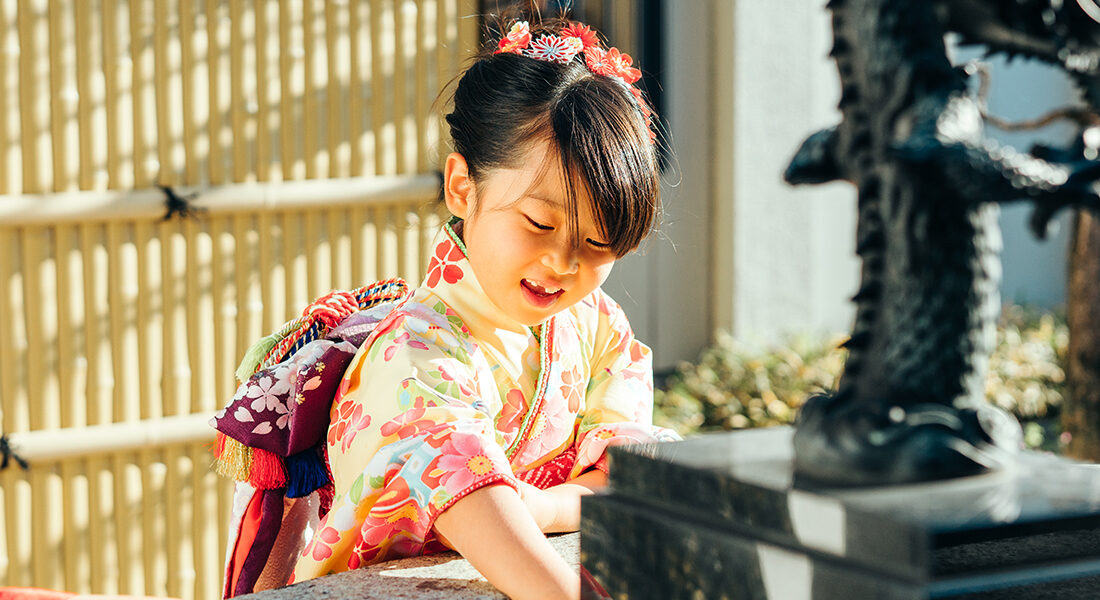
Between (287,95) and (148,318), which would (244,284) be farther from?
(287,95)

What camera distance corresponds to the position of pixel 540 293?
5.27ft

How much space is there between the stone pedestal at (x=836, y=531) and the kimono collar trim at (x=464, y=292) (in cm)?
61

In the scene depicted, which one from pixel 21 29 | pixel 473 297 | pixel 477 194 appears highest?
pixel 21 29

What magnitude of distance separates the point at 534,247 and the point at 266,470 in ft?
1.58

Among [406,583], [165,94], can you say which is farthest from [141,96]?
[406,583]

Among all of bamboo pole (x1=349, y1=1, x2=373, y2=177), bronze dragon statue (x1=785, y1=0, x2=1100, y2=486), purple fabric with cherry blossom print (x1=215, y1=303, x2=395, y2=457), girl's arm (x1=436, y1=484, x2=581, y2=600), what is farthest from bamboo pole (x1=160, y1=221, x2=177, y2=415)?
bronze dragon statue (x1=785, y1=0, x2=1100, y2=486)

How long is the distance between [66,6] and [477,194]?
78.5 inches

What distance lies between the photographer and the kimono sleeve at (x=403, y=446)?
141 centimetres

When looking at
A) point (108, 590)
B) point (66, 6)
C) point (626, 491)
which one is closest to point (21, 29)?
point (66, 6)

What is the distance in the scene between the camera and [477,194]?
1.71 meters

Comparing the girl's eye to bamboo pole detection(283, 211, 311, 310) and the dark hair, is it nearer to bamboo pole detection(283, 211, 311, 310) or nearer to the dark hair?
the dark hair

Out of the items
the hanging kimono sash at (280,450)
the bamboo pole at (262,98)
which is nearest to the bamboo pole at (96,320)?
the bamboo pole at (262,98)

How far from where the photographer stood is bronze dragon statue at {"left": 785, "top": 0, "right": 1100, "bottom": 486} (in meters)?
0.91

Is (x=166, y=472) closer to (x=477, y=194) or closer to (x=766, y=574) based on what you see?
(x=477, y=194)
